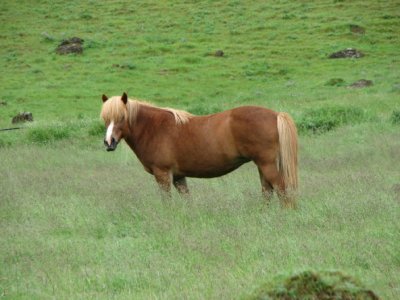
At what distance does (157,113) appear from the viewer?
1098 centimetres

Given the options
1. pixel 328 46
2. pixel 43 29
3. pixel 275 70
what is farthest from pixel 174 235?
pixel 43 29

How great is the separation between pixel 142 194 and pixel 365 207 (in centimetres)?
350

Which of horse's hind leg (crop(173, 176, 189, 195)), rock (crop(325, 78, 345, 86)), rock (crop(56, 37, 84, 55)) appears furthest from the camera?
rock (crop(56, 37, 84, 55))

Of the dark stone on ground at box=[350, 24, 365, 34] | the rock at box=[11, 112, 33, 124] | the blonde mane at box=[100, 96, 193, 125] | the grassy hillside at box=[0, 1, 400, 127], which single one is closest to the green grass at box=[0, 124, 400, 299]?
the blonde mane at box=[100, 96, 193, 125]

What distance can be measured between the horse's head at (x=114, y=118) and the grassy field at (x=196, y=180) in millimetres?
830

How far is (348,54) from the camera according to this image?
32.8 m

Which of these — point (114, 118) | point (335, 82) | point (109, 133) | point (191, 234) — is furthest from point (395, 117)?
point (191, 234)

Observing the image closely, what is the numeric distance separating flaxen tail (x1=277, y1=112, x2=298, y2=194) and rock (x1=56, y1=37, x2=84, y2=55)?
27213 mm

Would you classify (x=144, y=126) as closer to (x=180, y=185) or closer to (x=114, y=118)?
(x=114, y=118)

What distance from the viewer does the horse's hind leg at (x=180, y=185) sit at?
426 inches

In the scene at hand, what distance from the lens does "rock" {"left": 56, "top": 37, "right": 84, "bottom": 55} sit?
35781 millimetres

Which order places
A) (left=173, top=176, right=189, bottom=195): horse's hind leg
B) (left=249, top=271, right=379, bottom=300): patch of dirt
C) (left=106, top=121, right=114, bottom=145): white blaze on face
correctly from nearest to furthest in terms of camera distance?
(left=249, top=271, right=379, bottom=300): patch of dirt < (left=106, top=121, right=114, bottom=145): white blaze on face < (left=173, top=176, right=189, bottom=195): horse's hind leg

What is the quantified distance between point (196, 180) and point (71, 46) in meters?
24.7

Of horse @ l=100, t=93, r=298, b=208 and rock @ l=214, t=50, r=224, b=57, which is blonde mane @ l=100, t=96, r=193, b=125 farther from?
rock @ l=214, t=50, r=224, b=57
